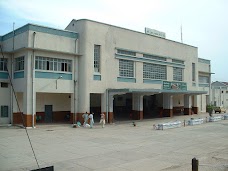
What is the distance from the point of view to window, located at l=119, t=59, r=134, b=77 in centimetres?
3059

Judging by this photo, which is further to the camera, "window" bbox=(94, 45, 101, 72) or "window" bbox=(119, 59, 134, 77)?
"window" bbox=(119, 59, 134, 77)

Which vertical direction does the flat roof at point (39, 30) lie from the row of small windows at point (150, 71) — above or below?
above

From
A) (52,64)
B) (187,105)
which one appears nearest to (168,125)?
(52,64)

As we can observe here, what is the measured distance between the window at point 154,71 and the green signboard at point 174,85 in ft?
2.67

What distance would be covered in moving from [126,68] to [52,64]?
28.6 ft

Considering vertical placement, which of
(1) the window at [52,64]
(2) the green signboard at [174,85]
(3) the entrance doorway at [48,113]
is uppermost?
(1) the window at [52,64]

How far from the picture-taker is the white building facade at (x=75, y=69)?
24578mm

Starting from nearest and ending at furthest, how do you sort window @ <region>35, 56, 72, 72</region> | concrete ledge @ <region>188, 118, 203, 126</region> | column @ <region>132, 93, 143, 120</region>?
window @ <region>35, 56, 72, 72</region> < concrete ledge @ <region>188, 118, 203, 126</region> < column @ <region>132, 93, 143, 120</region>

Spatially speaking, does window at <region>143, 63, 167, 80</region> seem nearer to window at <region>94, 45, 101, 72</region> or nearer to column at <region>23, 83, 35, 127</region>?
window at <region>94, 45, 101, 72</region>

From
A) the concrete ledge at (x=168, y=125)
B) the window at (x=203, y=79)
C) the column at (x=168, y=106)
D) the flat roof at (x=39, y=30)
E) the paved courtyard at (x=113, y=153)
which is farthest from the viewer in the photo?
the window at (x=203, y=79)

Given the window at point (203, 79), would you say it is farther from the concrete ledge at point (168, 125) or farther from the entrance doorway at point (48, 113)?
the entrance doorway at point (48, 113)

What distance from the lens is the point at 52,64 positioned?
25703 millimetres

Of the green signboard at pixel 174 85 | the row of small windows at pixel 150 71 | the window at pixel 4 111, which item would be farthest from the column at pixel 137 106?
the window at pixel 4 111

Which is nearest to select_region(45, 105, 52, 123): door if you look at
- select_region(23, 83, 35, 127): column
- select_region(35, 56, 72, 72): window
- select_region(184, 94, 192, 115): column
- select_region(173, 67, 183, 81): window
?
select_region(23, 83, 35, 127): column
